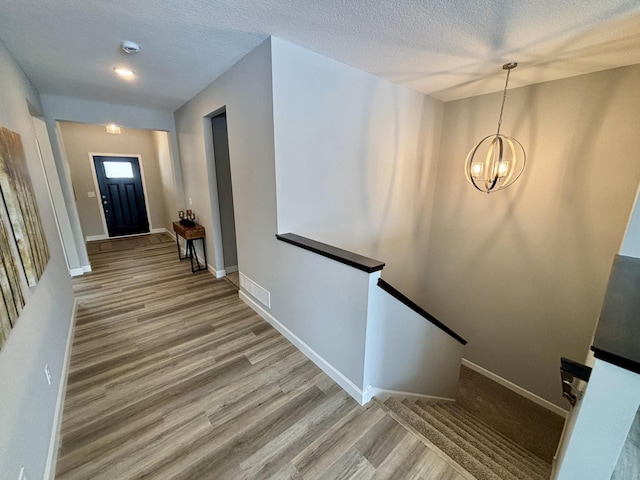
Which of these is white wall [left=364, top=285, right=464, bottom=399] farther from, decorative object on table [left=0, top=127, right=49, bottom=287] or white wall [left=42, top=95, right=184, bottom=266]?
white wall [left=42, top=95, right=184, bottom=266]

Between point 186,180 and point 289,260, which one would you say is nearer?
point 289,260

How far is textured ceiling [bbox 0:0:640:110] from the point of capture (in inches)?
63.0

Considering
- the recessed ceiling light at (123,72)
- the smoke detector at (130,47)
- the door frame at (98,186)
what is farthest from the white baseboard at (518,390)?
the door frame at (98,186)

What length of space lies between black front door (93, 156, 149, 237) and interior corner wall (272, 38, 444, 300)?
19.9 ft

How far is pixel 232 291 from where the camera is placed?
3498mm

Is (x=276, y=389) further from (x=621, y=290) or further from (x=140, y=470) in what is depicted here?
(x=621, y=290)

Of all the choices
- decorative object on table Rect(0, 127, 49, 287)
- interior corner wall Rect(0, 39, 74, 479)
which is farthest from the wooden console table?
decorative object on table Rect(0, 127, 49, 287)

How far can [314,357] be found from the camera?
223 centimetres

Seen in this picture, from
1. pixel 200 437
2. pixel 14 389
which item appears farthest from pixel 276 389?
pixel 14 389

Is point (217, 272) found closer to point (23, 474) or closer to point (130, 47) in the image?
point (130, 47)

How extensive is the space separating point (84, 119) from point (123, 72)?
1739mm

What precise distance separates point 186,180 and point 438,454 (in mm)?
4750

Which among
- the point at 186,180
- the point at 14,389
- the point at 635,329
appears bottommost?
the point at 14,389

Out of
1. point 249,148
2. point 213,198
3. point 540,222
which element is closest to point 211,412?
point 249,148
